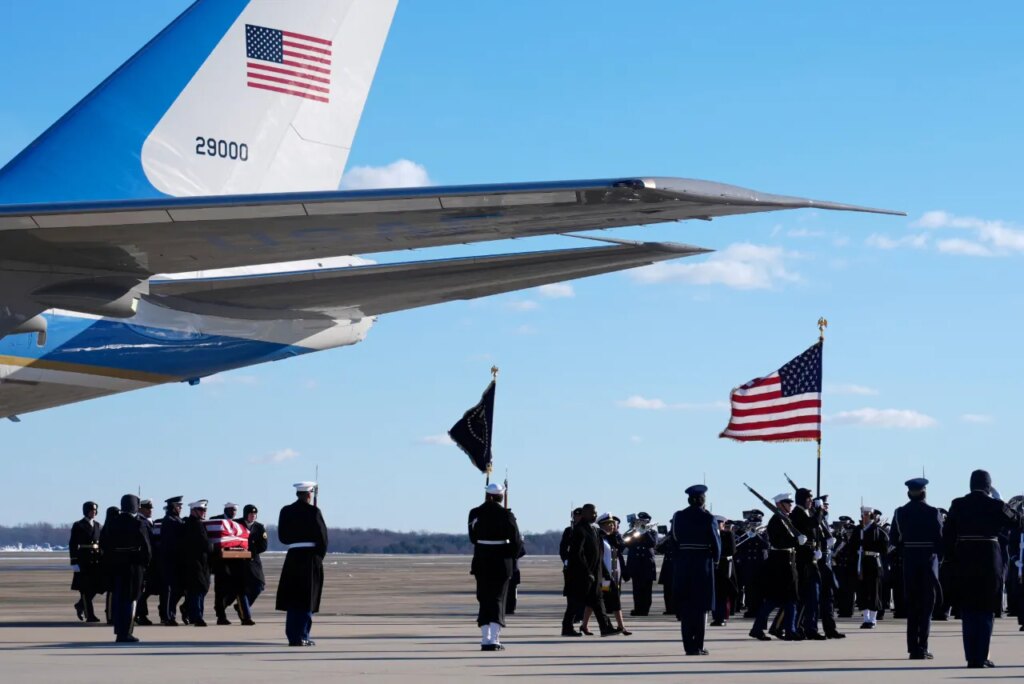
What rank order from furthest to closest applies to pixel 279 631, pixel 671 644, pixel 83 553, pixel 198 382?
1. pixel 83 553
2. pixel 279 631
3. pixel 671 644
4. pixel 198 382

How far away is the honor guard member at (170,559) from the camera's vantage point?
19.8 metres

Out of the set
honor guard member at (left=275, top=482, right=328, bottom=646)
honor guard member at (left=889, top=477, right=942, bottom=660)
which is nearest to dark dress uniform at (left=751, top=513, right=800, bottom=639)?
honor guard member at (left=889, top=477, right=942, bottom=660)

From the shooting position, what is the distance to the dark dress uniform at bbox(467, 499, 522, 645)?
1497 cm

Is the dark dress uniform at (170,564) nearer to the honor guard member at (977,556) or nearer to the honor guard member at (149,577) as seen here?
the honor guard member at (149,577)

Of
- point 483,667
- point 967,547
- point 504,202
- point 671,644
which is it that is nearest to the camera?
point 504,202

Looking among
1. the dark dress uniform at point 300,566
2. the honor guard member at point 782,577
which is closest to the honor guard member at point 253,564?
the dark dress uniform at point 300,566

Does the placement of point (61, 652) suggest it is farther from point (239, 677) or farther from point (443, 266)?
point (443, 266)

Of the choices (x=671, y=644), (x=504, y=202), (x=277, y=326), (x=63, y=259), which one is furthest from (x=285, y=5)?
(x=671, y=644)

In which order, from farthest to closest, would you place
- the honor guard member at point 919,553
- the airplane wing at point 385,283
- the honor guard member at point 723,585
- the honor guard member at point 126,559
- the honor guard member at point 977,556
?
the honor guard member at point 723,585
the honor guard member at point 126,559
the honor guard member at point 919,553
the honor guard member at point 977,556
the airplane wing at point 385,283

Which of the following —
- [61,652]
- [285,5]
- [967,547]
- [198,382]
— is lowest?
[61,652]

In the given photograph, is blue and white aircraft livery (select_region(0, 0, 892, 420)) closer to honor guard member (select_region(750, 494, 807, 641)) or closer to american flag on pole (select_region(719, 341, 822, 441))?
honor guard member (select_region(750, 494, 807, 641))

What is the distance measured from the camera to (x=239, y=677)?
1157 centimetres

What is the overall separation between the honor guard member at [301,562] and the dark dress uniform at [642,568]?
26.7ft

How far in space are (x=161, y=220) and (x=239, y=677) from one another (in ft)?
12.5
